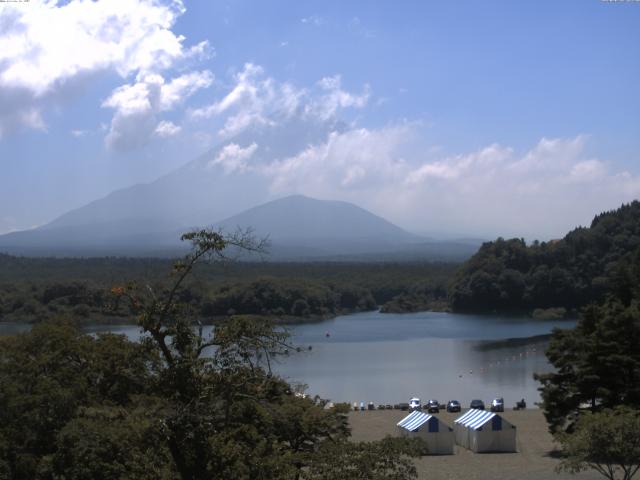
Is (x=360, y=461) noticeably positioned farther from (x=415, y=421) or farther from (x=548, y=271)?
(x=548, y=271)

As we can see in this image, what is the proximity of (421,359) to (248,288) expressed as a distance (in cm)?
1679

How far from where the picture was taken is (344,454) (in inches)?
214

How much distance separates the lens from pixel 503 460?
41.7ft

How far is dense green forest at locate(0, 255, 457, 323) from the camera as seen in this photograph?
40.1 meters

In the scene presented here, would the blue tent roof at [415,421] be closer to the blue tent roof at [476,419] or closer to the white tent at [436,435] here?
the white tent at [436,435]

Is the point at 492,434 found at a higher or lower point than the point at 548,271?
lower

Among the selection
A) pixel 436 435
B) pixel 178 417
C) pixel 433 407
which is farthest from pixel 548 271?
pixel 178 417

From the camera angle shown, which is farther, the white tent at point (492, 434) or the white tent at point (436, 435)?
the white tent at point (436, 435)

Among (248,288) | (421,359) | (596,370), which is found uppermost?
(248,288)

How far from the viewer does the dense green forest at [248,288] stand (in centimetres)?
4009

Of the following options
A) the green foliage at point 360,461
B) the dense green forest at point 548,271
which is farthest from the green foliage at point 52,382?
the dense green forest at point 548,271

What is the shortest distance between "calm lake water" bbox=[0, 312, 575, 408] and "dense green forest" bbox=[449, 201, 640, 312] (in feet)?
12.8

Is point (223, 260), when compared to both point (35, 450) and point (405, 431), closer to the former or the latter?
point (35, 450)

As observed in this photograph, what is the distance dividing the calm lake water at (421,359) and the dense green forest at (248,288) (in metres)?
→ 2.36
